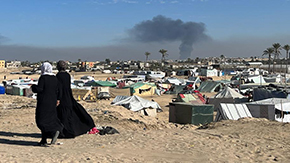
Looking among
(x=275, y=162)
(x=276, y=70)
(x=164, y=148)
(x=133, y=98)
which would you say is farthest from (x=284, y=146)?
(x=276, y=70)

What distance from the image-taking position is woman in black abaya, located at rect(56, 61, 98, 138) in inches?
308

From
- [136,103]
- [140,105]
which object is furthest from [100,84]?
[140,105]

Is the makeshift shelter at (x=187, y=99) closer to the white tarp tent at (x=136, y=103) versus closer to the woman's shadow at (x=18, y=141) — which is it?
the white tarp tent at (x=136, y=103)

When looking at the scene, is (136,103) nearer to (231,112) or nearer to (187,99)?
(187,99)

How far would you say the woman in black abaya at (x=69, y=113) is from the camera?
7820mm

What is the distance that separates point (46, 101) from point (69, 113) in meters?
0.95

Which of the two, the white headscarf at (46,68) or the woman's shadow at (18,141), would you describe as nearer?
the white headscarf at (46,68)

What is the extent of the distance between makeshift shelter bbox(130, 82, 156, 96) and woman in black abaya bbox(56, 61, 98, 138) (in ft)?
85.0

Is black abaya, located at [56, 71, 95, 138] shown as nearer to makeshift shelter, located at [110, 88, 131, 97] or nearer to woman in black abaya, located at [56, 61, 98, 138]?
woman in black abaya, located at [56, 61, 98, 138]

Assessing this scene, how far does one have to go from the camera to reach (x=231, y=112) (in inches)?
660

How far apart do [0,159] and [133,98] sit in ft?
51.7

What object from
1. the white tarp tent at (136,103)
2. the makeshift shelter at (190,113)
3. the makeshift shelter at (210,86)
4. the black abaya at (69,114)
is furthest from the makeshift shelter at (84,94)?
the black abaya at (69,114)

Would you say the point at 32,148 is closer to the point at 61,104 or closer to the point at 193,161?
the point at 61,104

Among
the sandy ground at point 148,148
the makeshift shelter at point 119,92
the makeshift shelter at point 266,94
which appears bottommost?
the makeshift shelter at point 119,92
